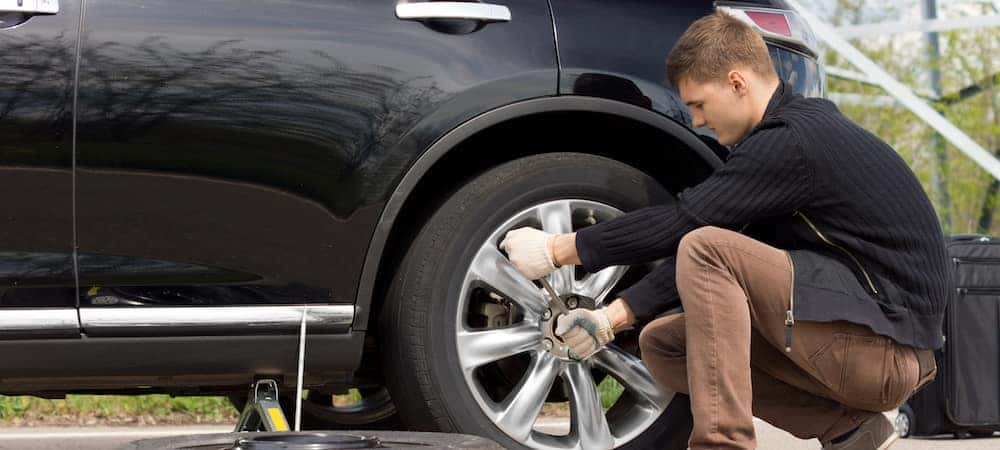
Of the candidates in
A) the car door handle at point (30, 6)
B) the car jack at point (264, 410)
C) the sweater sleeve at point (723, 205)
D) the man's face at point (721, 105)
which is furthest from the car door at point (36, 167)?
the man's face at point (721, 105)

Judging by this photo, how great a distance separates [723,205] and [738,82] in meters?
0.30

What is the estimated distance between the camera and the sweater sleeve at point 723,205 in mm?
2926

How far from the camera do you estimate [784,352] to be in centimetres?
302

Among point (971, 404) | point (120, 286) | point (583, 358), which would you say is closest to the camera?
point (120, 286)

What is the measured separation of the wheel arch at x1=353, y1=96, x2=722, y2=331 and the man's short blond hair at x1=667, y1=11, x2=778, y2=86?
24 centimetres

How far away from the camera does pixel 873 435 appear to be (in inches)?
122

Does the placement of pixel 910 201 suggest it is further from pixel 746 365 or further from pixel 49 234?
pixel 49 234

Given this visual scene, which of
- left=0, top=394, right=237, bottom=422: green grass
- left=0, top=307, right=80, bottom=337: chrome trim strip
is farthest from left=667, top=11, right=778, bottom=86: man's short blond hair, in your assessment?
left=0, top=394, right=237, bottom=422: green grass

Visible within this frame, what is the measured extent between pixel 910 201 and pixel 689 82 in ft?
1.78

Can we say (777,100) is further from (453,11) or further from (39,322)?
(39,322)

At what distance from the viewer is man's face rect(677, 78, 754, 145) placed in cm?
310

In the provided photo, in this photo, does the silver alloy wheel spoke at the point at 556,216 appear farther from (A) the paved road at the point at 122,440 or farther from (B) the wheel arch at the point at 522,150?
(A) the paved road at the point at 122,440

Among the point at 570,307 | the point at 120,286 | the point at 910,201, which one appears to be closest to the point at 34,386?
the point at 120,286

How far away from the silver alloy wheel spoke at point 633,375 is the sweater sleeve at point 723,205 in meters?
0.40
